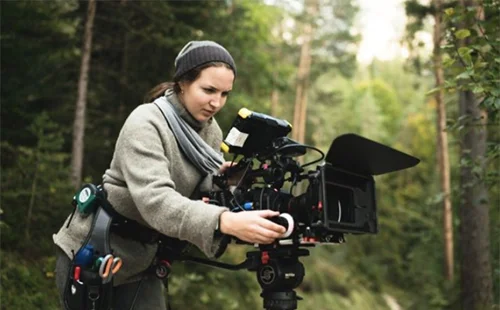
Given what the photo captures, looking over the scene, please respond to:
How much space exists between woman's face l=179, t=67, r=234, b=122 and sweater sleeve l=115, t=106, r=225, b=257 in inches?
8.1

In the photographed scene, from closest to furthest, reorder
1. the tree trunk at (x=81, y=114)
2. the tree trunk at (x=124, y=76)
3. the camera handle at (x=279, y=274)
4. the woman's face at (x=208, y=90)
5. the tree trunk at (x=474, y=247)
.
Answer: the camera handle at (x=279, y=274), the woman's face at (x=208, y=90), the tree trunk at (x=81, y=114), the tree trunk at (x=474, y=247), the tree trunk at (x=124, y=76)

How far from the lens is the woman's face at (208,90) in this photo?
261cm

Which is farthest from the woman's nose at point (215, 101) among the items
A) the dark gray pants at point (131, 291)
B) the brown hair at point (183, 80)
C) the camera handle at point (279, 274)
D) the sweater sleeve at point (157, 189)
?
the dark gray pants at point (131, 291)

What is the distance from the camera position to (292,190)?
248 cm

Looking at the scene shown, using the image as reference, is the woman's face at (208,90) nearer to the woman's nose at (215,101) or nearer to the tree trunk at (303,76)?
the woman's nose at (215,101)

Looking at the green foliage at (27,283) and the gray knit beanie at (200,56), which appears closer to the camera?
the gray knit beanie at (200,56)

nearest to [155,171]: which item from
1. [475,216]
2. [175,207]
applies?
[175,207]

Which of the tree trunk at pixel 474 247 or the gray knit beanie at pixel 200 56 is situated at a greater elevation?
the gray knit beanie at pixel 200 56

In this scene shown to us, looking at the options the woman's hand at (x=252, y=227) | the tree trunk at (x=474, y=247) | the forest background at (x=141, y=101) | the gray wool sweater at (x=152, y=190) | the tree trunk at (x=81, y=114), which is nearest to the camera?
the woman's hand at (x=252, y=227)

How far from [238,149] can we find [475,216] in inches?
325

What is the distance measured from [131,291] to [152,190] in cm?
86

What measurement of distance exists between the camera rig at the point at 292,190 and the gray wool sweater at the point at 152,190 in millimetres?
138

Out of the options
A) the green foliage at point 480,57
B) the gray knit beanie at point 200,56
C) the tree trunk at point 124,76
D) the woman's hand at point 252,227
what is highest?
the tree trunk at point 124,76

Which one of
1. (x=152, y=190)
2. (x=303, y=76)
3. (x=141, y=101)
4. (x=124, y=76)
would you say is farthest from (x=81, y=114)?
(x=303, y=76)
